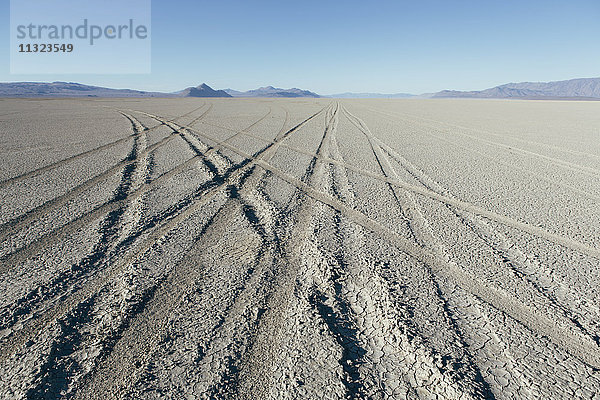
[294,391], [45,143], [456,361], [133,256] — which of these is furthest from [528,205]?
[45,143]

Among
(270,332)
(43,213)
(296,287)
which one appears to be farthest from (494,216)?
(43,213)

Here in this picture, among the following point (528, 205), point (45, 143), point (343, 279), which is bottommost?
point (343, 279)

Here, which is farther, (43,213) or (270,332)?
(43,213)

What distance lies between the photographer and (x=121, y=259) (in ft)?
9.04

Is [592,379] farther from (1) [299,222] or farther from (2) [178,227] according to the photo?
(2) [178,227]

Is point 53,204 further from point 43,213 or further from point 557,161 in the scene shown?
point 557,161

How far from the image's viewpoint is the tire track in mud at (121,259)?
1.95 m

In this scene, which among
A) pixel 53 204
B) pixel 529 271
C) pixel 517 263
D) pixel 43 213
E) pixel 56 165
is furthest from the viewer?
pixel 56 165

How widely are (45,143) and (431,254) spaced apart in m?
8.72

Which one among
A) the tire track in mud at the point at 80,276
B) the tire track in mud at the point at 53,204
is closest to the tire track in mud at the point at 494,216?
the tire track in mud at the point at 80,276

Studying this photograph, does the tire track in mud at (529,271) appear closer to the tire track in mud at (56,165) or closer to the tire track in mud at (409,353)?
the tire track in mud at (409,353)

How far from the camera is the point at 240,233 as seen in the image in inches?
129

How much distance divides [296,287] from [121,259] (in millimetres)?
1403

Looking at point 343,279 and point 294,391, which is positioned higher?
point 343,279
